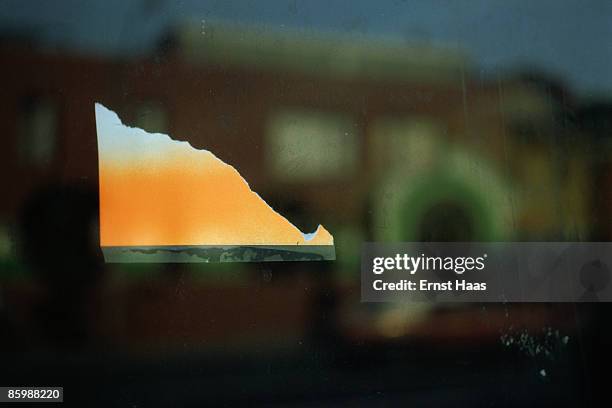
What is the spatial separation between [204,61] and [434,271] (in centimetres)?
96

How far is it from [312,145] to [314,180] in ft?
0.36

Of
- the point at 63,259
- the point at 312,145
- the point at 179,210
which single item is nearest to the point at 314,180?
the point at 312,145

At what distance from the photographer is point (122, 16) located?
1969 mm

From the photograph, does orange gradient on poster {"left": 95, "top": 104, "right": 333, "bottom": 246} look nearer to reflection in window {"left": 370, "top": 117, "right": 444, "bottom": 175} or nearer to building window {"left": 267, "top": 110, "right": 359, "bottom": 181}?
building window {"left": 267, "top": 110, "right": 359, "bottom": 181}

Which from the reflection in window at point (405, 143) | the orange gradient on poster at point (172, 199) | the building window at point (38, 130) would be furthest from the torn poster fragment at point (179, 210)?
the reflection in window at point (405, 143)

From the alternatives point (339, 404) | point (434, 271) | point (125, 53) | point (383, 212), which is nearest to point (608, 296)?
point (434, 271)

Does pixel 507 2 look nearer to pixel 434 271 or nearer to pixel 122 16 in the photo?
pixel 434 271

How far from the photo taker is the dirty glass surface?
6.36ft

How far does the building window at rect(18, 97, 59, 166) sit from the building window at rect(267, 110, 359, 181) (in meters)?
0.65

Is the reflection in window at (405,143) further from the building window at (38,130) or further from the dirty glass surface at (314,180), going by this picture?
the building window at (38,130)

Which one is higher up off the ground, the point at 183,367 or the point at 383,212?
the point at 383,212

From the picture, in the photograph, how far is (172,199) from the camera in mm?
1954

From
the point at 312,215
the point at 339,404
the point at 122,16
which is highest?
the point at 122,16

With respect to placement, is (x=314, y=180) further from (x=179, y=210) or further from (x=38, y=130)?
(x=38, y=130)
